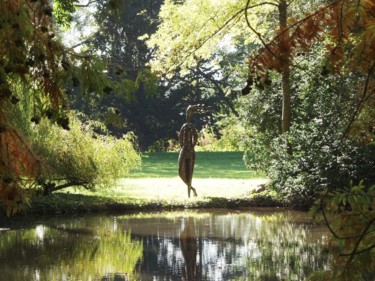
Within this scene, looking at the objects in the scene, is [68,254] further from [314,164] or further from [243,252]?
[314,164]

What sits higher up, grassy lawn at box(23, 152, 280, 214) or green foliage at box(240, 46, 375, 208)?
green foliage at box(240, 46, 375, 208)

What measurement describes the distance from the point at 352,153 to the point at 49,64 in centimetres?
1159

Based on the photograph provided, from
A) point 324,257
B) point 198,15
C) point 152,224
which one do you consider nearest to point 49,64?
point 324,257

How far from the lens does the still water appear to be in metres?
9.90

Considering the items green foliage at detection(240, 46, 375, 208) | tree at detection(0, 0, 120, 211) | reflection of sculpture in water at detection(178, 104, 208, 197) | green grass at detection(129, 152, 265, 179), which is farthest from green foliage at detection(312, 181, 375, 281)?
green grass at detection(129, 152, 265, 179)

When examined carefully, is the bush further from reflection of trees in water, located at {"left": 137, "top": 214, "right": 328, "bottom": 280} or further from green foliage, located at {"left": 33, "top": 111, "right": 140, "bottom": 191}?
green foliage, located at {"left": 33, "top": 111, "right": 140, "bottom": 191}

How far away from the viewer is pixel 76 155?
16641mm

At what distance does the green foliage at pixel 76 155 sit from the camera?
16.4m

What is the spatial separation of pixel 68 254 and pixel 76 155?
5420mm

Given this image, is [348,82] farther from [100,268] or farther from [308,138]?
[100,268]

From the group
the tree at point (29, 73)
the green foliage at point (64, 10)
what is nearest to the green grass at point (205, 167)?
the green foliage at point (64, 10)

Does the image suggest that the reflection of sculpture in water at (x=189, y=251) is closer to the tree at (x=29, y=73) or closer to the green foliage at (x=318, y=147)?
the green foliage at (x=318, y=147)

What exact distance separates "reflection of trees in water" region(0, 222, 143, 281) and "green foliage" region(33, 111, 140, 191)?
8.23ft

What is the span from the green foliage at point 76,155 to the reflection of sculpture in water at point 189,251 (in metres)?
2.87
